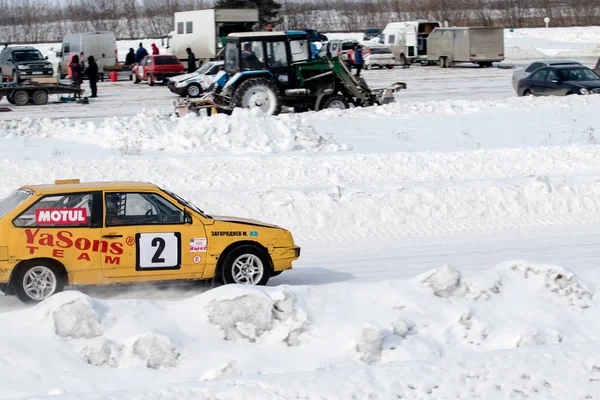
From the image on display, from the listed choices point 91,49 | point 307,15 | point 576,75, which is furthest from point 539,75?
point 307,15

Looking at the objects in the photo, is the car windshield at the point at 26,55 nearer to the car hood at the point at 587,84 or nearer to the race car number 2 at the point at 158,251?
the car hood at the point at 587,84

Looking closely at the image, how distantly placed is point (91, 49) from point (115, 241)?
37002mm

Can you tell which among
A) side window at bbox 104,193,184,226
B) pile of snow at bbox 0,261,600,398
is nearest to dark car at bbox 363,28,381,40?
side window at bbox 104,193,184,226

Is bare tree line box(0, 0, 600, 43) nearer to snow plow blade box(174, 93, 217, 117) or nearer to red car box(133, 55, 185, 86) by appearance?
red car box(133, 55, 185, 86)

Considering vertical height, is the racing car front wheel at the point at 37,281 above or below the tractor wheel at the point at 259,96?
below

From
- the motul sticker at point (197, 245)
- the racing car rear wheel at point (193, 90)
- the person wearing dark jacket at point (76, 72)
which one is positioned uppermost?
the person wearing dark jacket at point (76, 72)

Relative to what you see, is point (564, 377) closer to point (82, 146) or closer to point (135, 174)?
point (135, 174)

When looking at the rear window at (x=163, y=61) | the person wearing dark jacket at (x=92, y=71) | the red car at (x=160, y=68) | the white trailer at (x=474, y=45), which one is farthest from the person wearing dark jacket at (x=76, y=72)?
the white trailer at (x=474, y=45)

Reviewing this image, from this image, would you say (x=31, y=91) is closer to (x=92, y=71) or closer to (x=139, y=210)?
(x=92, y=71)

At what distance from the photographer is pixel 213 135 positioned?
19.3 metres

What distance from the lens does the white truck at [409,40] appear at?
51312 millimetres

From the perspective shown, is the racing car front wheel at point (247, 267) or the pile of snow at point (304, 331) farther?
the racing car front wheel at point (247, 267)

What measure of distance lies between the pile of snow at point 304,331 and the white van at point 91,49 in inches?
1487

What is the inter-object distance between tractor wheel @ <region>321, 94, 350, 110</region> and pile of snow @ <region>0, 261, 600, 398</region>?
53.2ft
